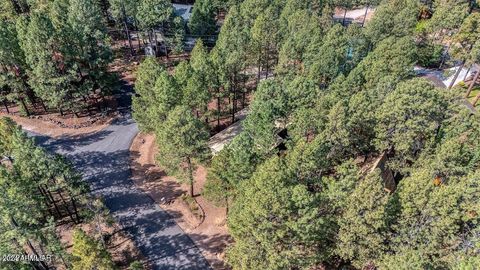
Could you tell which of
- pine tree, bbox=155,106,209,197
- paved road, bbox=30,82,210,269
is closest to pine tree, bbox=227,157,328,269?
paved road, bbox=30,82,210,269

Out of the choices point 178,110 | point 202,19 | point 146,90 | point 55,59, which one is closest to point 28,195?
point 178,110

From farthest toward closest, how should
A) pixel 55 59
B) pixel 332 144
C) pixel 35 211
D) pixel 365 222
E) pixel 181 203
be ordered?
pixel 55 59 < pixel 181 203 < pixel 332 144 < pixel 35 211 < pixel 365 222

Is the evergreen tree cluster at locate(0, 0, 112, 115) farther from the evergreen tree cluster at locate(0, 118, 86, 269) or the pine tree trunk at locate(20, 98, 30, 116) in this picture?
the evergreen tree cluster at locate(0, 118, 86, 269)

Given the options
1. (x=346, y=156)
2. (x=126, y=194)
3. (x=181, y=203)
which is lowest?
(x=181, y=203)

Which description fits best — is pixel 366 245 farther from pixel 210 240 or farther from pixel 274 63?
pixel 274 63

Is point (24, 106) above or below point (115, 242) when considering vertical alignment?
above

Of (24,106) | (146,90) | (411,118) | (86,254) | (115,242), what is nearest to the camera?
(86,254)

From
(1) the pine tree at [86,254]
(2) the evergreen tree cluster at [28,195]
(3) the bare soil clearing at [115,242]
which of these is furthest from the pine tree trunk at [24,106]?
(1) the pine tree at [86,254]

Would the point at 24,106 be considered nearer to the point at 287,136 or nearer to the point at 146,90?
the point at 146,90
